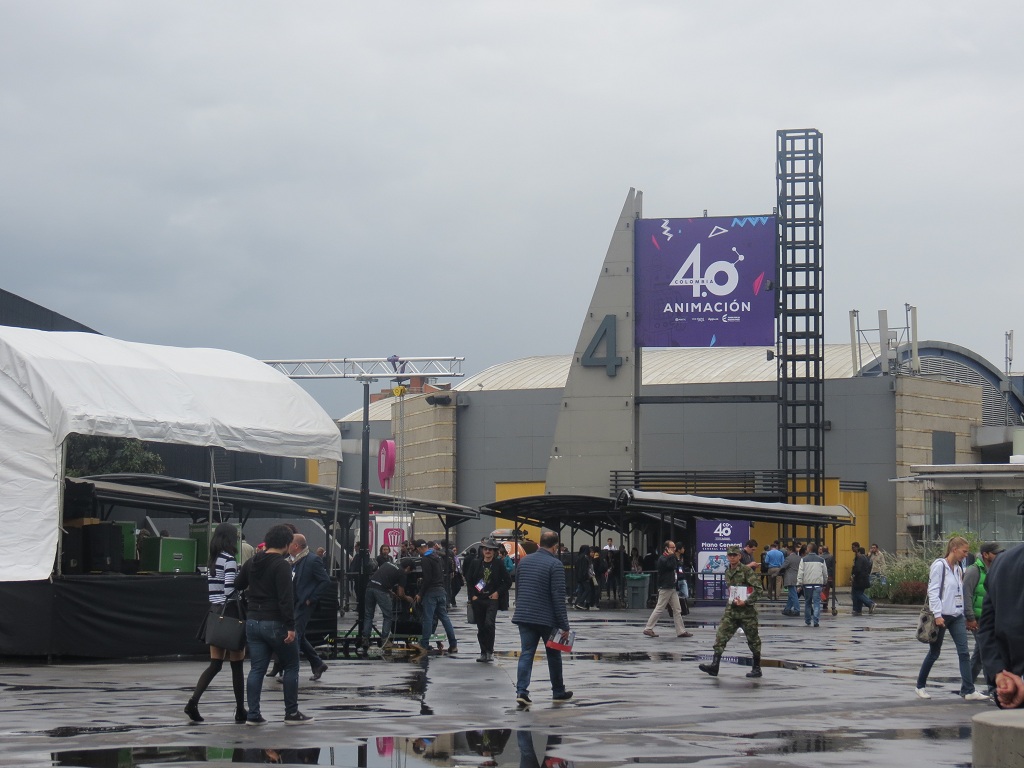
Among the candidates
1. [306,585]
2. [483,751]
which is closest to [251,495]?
[306,585]

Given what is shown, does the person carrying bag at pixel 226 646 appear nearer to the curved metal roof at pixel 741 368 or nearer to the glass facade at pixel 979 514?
the glass facade at pixel 979 514

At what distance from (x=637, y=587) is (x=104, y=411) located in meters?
20.1

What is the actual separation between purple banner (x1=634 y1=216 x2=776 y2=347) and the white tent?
25.5 m

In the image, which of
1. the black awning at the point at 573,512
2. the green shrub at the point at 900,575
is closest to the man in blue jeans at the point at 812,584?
the black awning at the point at 573,512

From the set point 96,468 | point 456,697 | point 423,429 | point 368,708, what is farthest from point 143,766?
point 423,429

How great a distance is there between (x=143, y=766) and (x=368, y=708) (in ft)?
13.1

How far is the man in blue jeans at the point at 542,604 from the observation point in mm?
13875

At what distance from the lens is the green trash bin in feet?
117

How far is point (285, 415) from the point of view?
69.3ft

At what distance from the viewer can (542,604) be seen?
1395 centimetres

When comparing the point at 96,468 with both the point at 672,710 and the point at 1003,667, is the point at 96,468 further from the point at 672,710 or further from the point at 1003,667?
the point at 1003,667

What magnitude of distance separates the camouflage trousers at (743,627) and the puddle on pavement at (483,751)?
512 centimetres

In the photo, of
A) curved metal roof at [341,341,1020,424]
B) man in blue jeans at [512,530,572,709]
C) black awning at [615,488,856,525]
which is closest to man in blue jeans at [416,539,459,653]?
man in blue jeans at [512,530,572,709]

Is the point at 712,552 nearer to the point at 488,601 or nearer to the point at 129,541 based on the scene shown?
the point at 488,601
